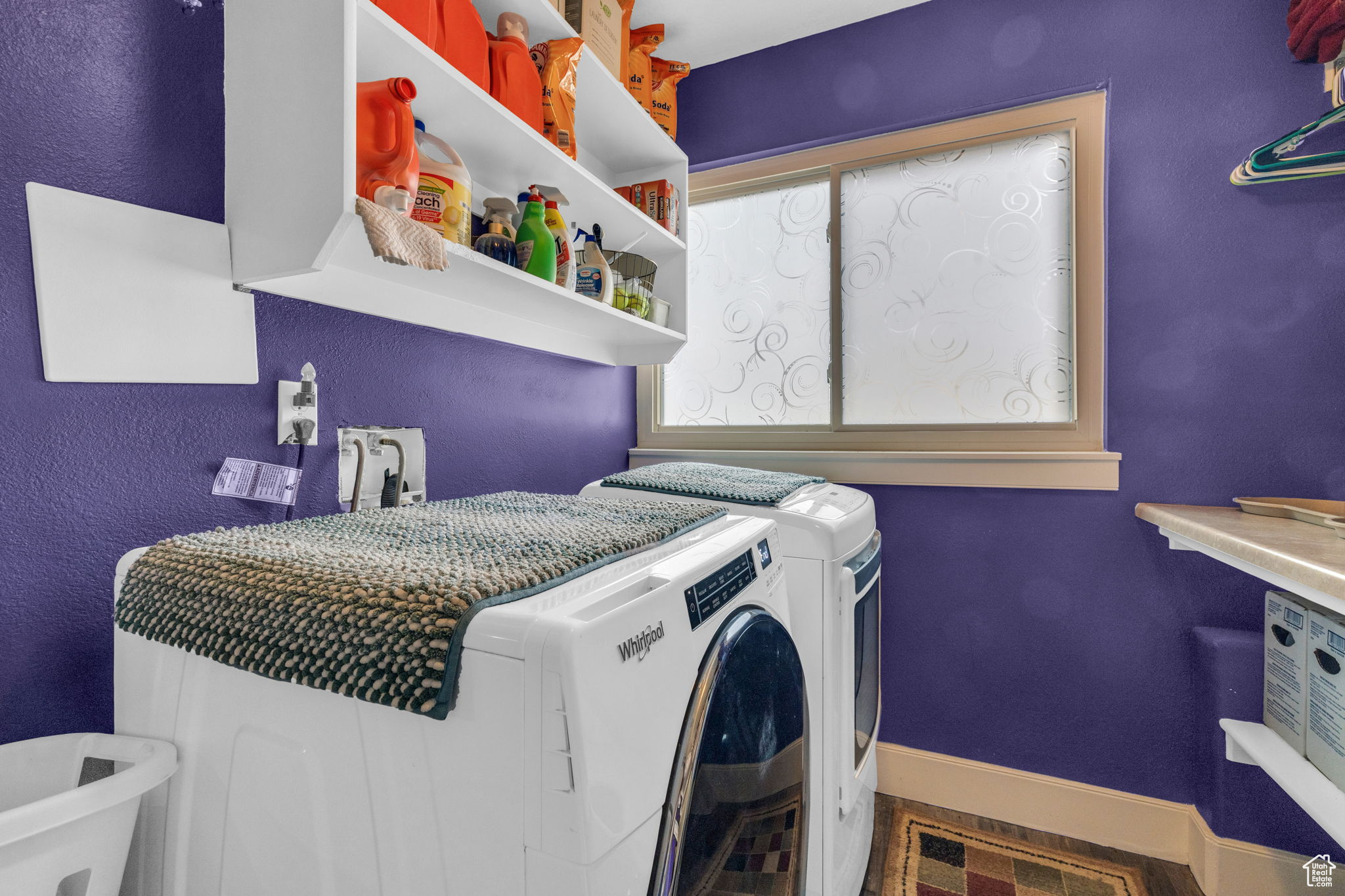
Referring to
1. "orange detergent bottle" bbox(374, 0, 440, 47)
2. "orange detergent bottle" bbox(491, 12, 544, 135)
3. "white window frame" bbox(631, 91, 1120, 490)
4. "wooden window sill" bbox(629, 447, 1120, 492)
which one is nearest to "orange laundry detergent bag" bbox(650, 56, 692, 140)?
"white window frame" bbox(631, 91, 1120, 490)

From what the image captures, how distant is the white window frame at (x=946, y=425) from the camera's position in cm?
174

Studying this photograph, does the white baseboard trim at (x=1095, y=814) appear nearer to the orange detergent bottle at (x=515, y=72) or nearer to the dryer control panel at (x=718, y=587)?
the dryer control panel at (x=718, y=587)

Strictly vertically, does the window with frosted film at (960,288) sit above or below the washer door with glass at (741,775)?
above

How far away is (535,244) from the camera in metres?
1.29

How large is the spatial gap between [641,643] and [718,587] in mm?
187

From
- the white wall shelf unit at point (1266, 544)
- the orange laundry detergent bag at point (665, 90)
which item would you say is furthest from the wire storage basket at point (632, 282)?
the white wall shelf unit at point (1266, 544)

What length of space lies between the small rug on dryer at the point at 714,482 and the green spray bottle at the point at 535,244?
51 centimetres

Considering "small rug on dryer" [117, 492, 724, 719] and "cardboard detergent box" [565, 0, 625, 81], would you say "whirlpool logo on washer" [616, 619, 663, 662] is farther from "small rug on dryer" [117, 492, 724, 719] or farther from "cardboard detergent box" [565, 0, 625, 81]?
"cardboard detergent box" [565, 0, 625, 81]

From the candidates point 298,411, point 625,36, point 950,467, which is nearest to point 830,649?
point 950,467

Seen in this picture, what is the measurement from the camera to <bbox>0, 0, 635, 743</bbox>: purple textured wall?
772mm

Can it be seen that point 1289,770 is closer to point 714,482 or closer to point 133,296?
point 714,482

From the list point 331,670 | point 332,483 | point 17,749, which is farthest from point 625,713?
point 332,483

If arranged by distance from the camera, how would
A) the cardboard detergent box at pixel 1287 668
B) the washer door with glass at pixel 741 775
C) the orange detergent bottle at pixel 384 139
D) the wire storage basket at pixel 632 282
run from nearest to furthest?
the washer door with glass at pixel 741 775
the orange detergent bottle at pixel 384 139
the cardboard detergent box at pixel 1287 668
the wire storage basket at pixel 632 282

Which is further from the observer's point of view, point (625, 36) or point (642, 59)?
point (642, 59)
